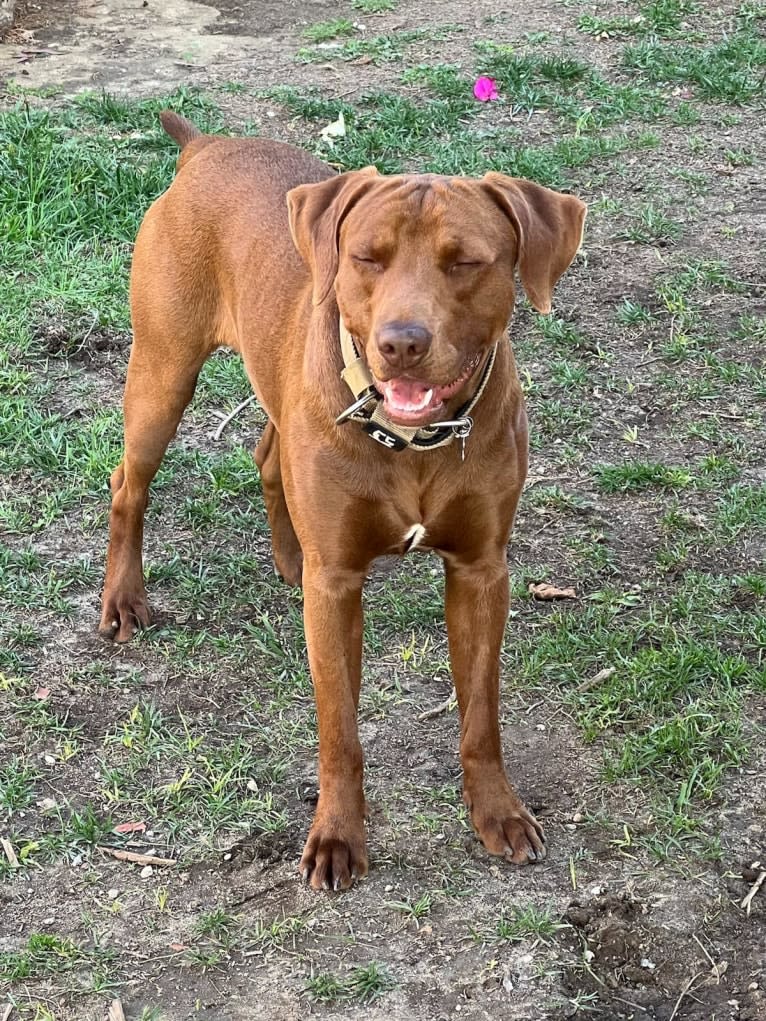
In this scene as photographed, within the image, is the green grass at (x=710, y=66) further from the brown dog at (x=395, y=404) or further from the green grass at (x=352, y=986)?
the green grass at (x=352, y=986)

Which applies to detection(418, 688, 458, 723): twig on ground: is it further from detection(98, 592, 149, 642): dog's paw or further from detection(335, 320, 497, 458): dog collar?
detection(335, 320, 497, 458): dog collar

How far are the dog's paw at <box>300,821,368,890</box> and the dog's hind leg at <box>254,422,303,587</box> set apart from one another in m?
1.28

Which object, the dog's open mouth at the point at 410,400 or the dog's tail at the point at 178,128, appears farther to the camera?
the dog's tail at the point at 178,128

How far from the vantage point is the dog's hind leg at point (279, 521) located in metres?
4.66

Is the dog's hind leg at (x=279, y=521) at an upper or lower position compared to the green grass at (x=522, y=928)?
upper

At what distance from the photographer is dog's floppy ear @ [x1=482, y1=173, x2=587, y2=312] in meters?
3.27

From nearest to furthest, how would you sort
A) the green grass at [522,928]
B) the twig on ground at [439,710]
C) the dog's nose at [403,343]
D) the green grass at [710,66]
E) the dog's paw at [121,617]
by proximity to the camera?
1. the dog's nose at [403,343]
2. the green grass at [522,928]
3. the twig on ground at [439,710]
4. the dog's paw at [121,617]
5. the green grass at [710,66]

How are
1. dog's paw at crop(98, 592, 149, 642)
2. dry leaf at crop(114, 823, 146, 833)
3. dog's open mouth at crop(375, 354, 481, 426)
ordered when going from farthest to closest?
dog's paw at crop(98, 592, 149, 642)
dry leaf at crop(114, 823, 146, 833)
dog's open mouth at crop(375, 354, 481, 426)

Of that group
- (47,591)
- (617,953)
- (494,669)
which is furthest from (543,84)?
(617,953)

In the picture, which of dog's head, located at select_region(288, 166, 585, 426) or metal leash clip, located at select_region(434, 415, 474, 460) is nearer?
dog's head, located at select_region(288, 166, 585, 426)

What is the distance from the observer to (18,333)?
5.96m

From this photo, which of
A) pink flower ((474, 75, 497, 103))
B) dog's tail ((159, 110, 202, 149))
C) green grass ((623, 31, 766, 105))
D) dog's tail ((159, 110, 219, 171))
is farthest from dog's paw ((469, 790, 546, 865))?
green grass ((623, 31, 766, 105))

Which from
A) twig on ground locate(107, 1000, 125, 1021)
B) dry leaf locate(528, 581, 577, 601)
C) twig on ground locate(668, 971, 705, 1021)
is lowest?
dry leaf locate(528, 581, 577, 601)

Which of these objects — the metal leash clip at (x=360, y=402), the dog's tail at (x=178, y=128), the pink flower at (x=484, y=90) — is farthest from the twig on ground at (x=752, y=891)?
the pink flower at (x=484, y=90)
